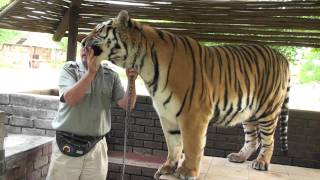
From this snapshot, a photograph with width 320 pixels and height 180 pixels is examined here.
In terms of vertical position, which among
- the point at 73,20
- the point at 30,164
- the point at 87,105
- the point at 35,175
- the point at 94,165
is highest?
the point at 73,20

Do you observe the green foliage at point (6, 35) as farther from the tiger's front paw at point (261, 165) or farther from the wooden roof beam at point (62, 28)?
the tiger's front paw at point (261, 165)

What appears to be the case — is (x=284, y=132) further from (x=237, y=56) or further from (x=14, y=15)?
(x=14, y=15)

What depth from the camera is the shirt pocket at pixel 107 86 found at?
10.9ft

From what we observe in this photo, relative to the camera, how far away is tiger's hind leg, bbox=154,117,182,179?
3.28m

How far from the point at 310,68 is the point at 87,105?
6.14 metres

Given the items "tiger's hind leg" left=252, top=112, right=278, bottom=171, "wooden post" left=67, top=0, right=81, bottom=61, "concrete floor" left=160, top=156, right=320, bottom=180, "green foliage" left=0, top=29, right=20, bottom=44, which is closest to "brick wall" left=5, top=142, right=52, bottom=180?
"wooden post" left=67, top=0, right=81, bottom=61

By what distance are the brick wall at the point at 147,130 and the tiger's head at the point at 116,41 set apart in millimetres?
1819

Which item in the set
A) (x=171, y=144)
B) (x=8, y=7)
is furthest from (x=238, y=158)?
(x=8, y=7)

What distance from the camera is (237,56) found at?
3.60m

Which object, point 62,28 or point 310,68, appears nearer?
point 62,28

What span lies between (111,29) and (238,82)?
119 centimetres

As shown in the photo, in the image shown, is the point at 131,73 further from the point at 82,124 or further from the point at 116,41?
the point at 82,124

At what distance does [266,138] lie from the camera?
3.77 meters

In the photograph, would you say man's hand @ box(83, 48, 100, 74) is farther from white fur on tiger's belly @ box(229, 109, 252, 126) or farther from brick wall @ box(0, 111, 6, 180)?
white fur on tiger's belly @ box(229, 109, 252, 126)
